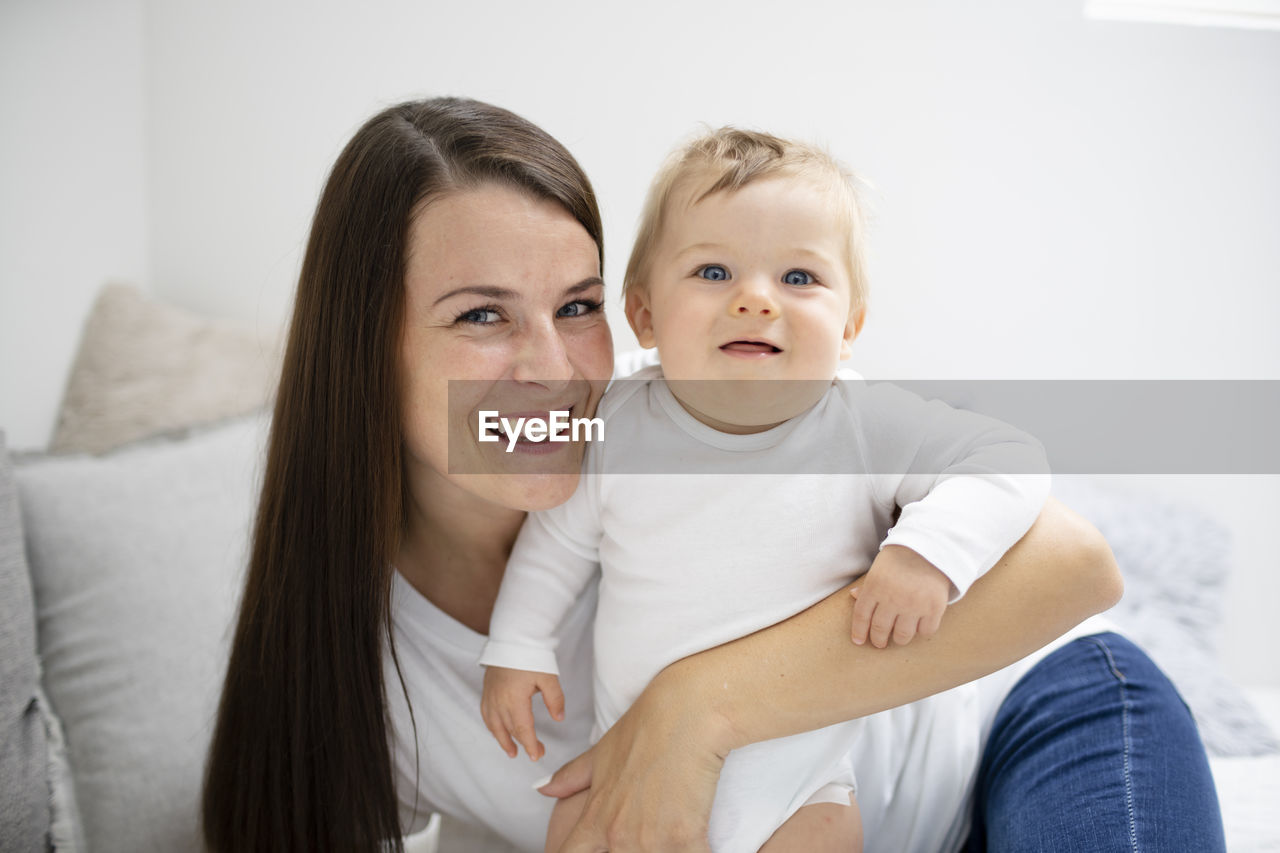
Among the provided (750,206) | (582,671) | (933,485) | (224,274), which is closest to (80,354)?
(224,274)

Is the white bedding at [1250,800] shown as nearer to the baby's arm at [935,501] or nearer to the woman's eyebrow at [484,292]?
the baby's arm at [935,501]

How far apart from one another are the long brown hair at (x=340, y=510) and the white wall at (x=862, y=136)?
112 cm

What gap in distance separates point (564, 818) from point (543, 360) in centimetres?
60

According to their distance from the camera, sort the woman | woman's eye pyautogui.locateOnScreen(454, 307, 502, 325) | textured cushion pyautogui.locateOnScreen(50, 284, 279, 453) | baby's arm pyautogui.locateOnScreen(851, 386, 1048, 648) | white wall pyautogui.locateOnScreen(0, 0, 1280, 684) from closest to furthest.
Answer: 1. baby's arm pyautogui.locateOnScreen(851, 386, 1048, 648)
2. the woman
3. woman's eye pyautogui.locateOnScreen(454, 307, 502, 325)
4. textured cushion pyautogui.locateOnScreen(50, 284, 279, 453)
5. white wall pyautogui.locateOnScreen(0, 0, 1280, 684)

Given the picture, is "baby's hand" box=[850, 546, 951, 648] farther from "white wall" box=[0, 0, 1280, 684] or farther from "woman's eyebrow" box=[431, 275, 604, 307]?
"white wall" box=[0, 0, 1280, 684]

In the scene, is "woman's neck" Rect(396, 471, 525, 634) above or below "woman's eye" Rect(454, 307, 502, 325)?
below

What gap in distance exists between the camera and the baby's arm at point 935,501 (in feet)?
2.95

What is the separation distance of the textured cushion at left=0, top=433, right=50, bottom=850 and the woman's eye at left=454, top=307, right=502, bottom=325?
772mm

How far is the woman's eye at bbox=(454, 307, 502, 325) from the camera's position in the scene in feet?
3.65

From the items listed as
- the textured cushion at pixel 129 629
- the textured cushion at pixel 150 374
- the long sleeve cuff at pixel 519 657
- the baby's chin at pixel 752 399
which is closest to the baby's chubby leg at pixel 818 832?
the long sleeve cuff at pixel 519 657

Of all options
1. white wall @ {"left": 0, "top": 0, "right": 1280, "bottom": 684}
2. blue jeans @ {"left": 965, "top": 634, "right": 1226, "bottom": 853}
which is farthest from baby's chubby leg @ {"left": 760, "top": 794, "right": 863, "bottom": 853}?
white wall @ {"left": 0, "top": 0, "right": 1280, "bottom": 684}

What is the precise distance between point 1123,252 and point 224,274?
8.29ft

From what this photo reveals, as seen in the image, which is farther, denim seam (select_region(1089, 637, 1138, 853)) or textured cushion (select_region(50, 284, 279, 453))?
textured cushion (select_region(50, 284, 279, 453))

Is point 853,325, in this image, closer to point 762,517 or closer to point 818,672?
point 762,517
